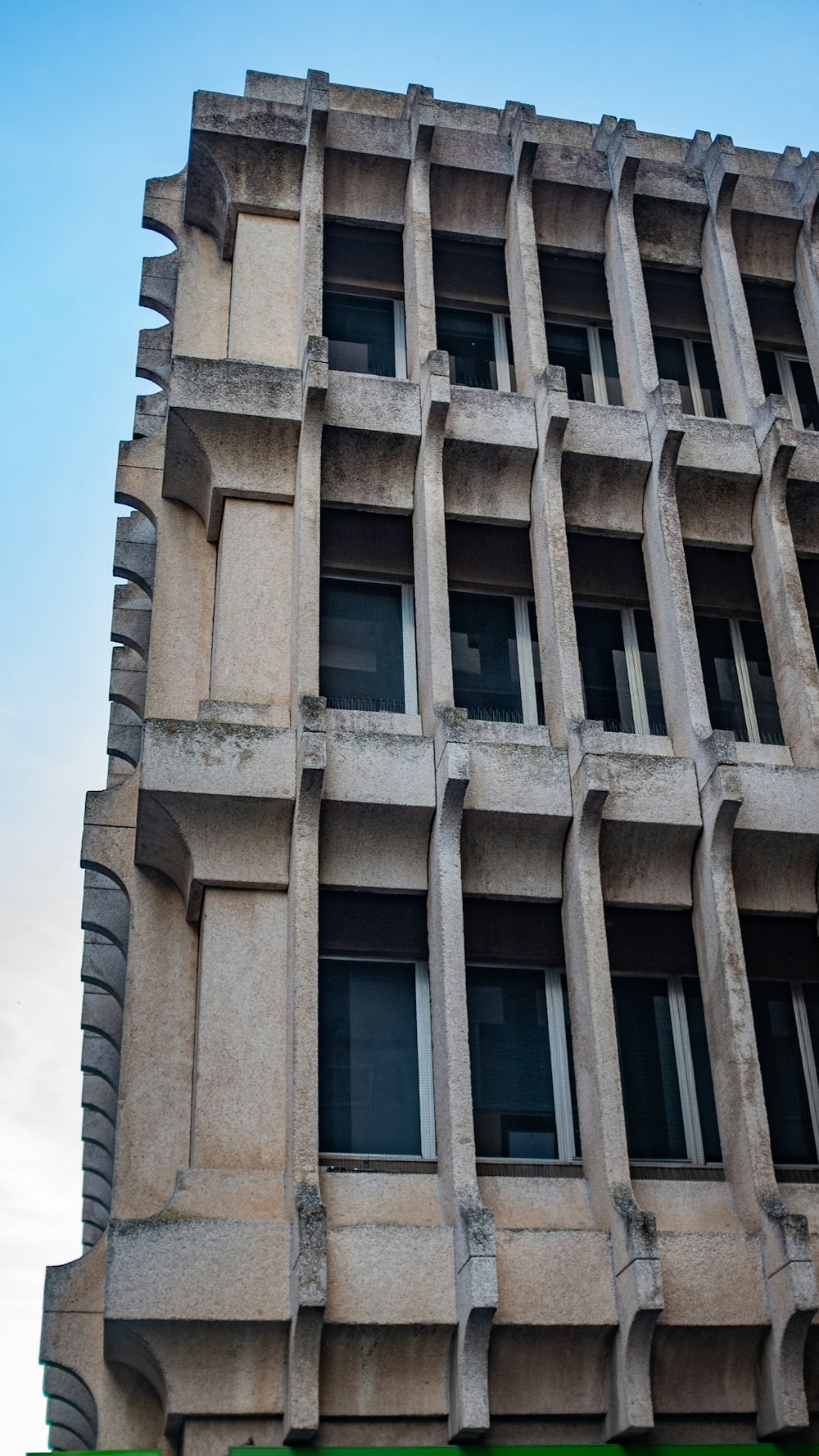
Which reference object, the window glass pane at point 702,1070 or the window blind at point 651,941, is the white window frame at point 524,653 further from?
the window glass pane at point 702,1070

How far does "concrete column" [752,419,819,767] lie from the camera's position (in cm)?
1798

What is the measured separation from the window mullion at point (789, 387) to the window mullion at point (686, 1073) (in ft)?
30.2

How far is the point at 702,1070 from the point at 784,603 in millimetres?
6041

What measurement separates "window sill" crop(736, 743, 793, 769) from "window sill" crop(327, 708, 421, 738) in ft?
13.2

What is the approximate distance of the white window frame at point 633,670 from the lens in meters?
18.3

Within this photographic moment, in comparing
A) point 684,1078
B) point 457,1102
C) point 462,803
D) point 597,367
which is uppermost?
point 597,367

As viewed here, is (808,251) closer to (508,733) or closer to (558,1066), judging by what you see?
(508,733)

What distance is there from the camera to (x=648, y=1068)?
16203mm

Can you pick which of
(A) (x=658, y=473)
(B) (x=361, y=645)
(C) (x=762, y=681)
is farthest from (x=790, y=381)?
(B) (x=361, y=645)

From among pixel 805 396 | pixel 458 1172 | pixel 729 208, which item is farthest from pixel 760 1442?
pixel 729 208

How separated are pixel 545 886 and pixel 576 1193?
132 inches

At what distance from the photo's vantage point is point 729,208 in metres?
21.8

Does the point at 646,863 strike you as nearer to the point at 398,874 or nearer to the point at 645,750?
the point at 645,750

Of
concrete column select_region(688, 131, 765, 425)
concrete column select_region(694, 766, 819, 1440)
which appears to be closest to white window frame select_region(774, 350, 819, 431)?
concrete column select_region(688, 131, 765, 425)
